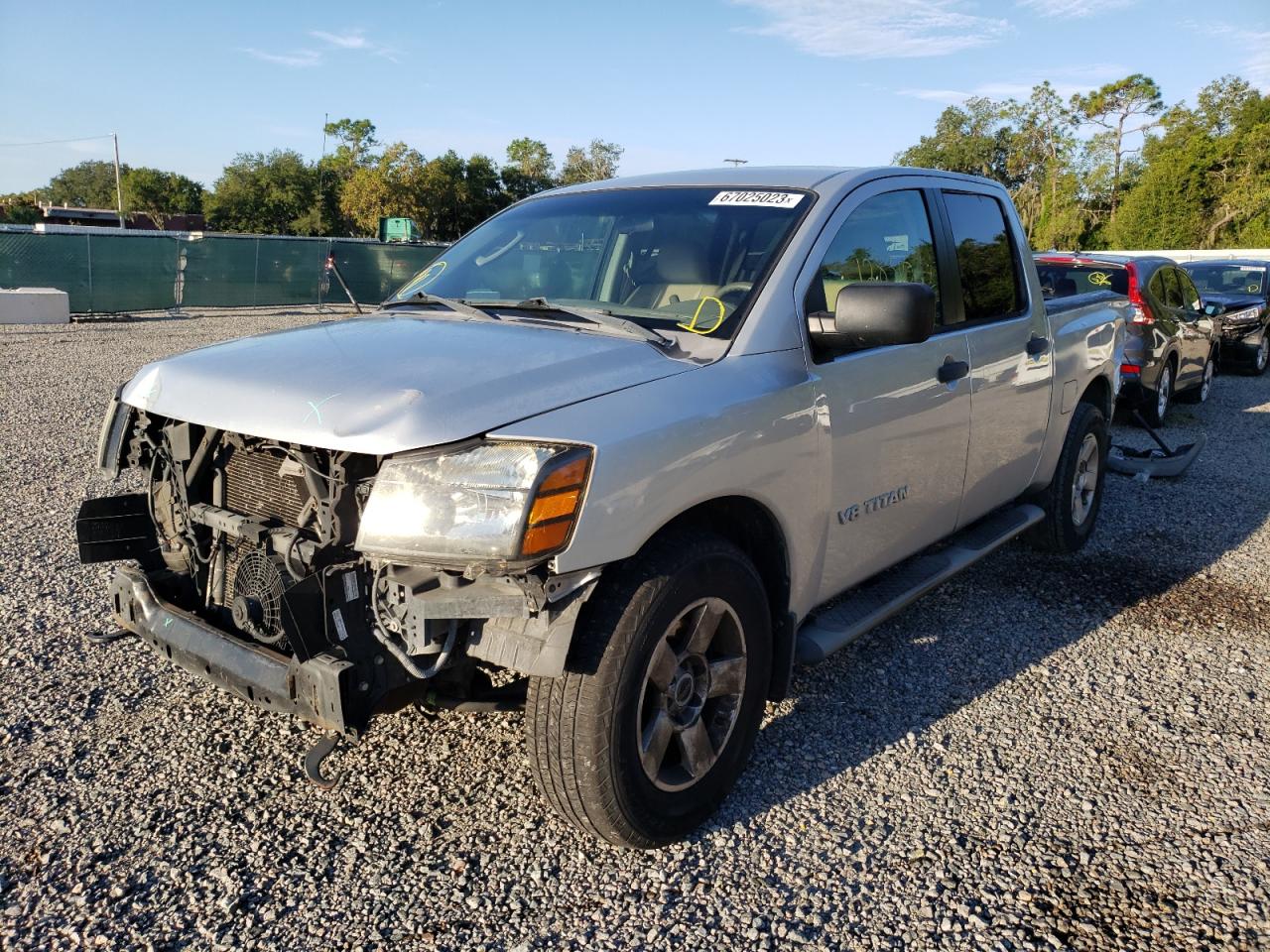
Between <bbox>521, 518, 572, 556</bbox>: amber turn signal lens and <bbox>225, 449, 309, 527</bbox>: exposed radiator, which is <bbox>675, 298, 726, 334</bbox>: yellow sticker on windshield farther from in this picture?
<bbox>225, 449, 309, 527</bbox>: exposed radiator

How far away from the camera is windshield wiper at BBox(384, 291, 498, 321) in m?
3.46

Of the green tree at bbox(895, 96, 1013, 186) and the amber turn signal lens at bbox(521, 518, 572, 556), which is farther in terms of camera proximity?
the green tree at bbox(895, 96, 1013, 186)

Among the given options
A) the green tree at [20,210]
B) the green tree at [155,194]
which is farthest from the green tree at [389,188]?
the green tree at [155,194]

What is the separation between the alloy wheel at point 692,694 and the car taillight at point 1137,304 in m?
8.94

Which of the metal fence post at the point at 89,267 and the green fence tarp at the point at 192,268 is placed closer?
the green fence tarp at the point at 192,268

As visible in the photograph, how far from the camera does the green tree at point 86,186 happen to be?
9781 cm

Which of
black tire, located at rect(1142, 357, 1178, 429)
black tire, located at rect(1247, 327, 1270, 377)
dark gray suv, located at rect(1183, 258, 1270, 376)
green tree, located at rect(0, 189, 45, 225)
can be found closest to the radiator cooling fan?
black tire, located at rect(1142, 357, 1178, 429)

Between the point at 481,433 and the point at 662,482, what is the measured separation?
51cm

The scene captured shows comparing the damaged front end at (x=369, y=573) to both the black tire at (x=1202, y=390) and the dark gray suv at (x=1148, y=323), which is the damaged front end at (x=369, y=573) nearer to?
the dark gray suv at (x=1148, y=323)

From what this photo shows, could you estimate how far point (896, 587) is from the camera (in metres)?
3.95

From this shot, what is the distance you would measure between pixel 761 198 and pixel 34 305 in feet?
62.3

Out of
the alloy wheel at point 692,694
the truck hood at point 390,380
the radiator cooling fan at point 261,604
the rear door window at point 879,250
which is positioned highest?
the rear door window at point 879,250

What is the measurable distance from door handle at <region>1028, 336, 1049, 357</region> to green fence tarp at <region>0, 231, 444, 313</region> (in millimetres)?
15047

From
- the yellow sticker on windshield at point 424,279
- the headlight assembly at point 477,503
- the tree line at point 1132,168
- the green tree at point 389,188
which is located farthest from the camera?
the green tree at point 389,188
